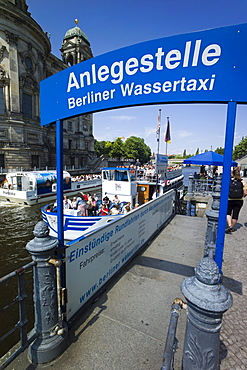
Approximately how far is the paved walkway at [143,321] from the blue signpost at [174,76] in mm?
1519

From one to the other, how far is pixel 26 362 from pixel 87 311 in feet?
3.77

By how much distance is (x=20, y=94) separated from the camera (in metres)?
39.3

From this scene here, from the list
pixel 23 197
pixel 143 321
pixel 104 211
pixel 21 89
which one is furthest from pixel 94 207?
pixel 21 89

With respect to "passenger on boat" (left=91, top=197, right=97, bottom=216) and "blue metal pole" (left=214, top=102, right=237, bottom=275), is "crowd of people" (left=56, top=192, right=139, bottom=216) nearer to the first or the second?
"passenger on boat" (left=91, top=197, right=97, bottom=216)

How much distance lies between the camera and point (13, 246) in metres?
10.5

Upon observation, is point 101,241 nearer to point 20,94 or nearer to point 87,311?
point 87,311

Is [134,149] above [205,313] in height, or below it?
above

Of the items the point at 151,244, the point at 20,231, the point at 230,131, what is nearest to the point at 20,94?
the point at 20,231

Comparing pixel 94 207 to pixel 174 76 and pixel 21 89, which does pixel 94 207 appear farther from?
pixel 21 89

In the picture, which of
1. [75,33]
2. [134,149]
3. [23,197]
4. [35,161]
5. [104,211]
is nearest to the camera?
[104,211]

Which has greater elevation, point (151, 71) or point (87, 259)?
point (151, 71)

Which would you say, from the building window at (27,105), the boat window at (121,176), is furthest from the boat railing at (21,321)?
the building window at (27,105)

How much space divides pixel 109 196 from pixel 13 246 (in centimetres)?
617

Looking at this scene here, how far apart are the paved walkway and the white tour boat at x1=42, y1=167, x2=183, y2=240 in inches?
131
